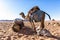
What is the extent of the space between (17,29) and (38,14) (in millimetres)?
2109

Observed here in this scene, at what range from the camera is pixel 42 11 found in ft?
31.1

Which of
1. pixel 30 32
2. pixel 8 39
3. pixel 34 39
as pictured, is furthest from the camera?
pixel 30 32

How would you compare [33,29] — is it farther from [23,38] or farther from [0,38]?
[0,38]

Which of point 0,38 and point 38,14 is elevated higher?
point 38,14

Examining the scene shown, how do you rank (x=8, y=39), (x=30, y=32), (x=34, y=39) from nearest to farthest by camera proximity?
1. (x=34, y=39)
2. (x=8, y=39)
3. (x=30, y=32)

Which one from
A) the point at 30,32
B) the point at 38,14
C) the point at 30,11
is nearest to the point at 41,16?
the point at 38,14

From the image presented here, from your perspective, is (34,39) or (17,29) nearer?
(34,39)

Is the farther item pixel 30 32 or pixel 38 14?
pixel 30 32

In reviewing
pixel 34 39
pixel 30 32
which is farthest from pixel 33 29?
pixel 34 39

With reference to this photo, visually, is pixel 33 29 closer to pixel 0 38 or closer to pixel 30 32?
pixel 30 32

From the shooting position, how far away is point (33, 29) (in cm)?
1070

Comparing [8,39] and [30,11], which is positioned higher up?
[30,11]

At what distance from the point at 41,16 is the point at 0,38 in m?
2.64

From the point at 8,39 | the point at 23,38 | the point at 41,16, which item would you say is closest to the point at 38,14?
the point at 41,16
